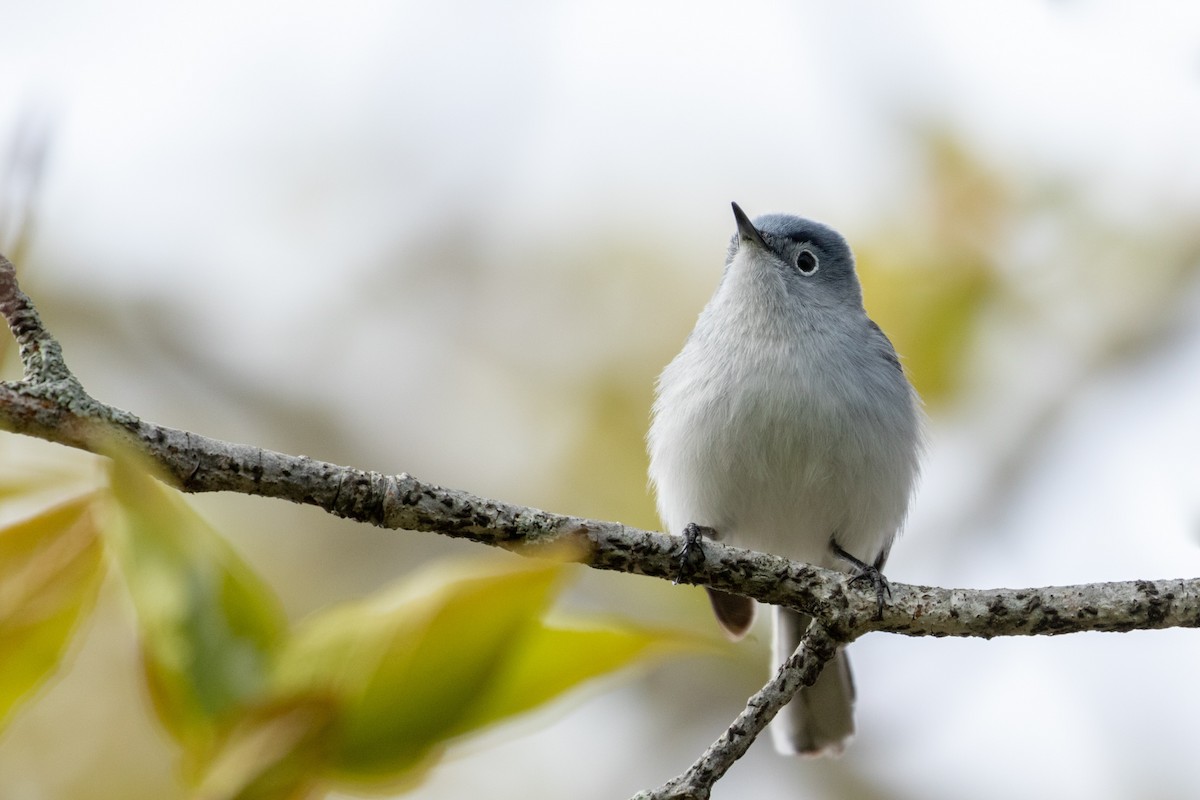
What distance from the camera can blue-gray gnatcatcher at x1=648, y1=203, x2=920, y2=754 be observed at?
3682mm

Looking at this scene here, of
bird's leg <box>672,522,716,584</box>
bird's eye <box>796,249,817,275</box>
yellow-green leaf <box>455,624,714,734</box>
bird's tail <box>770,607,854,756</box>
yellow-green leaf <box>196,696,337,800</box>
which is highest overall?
bird's eye <box>796,249,817,275</box>

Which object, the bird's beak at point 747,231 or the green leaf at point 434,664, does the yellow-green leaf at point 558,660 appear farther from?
the bird's beak at point 747,231

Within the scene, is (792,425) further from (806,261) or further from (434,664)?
(434,664)

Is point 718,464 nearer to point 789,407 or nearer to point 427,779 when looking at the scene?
point 789,407

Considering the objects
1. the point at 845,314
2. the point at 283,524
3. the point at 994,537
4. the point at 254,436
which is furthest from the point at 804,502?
the point at 254,436

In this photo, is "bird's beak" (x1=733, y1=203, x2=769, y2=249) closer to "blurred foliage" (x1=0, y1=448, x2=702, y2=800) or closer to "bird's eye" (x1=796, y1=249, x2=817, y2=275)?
"bird's eye" (x1=796, y1=249, x2=817, y2=275)

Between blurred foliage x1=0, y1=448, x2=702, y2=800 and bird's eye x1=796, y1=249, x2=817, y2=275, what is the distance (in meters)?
3.40

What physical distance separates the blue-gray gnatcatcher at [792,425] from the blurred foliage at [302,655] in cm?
280

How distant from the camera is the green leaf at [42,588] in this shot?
812mm

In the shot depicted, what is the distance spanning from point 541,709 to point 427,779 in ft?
0.34

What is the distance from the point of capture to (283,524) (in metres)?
4.64

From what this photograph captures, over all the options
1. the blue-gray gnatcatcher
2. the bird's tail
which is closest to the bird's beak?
the blue-gray gnatcatcher

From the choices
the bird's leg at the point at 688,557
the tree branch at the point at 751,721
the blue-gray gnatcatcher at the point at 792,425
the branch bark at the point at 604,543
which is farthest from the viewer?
the blue-gray gnatcatcher at the point at 792,425

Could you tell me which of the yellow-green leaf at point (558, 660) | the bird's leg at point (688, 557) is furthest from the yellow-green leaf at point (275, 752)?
the bird's leg at point (688, 557)
